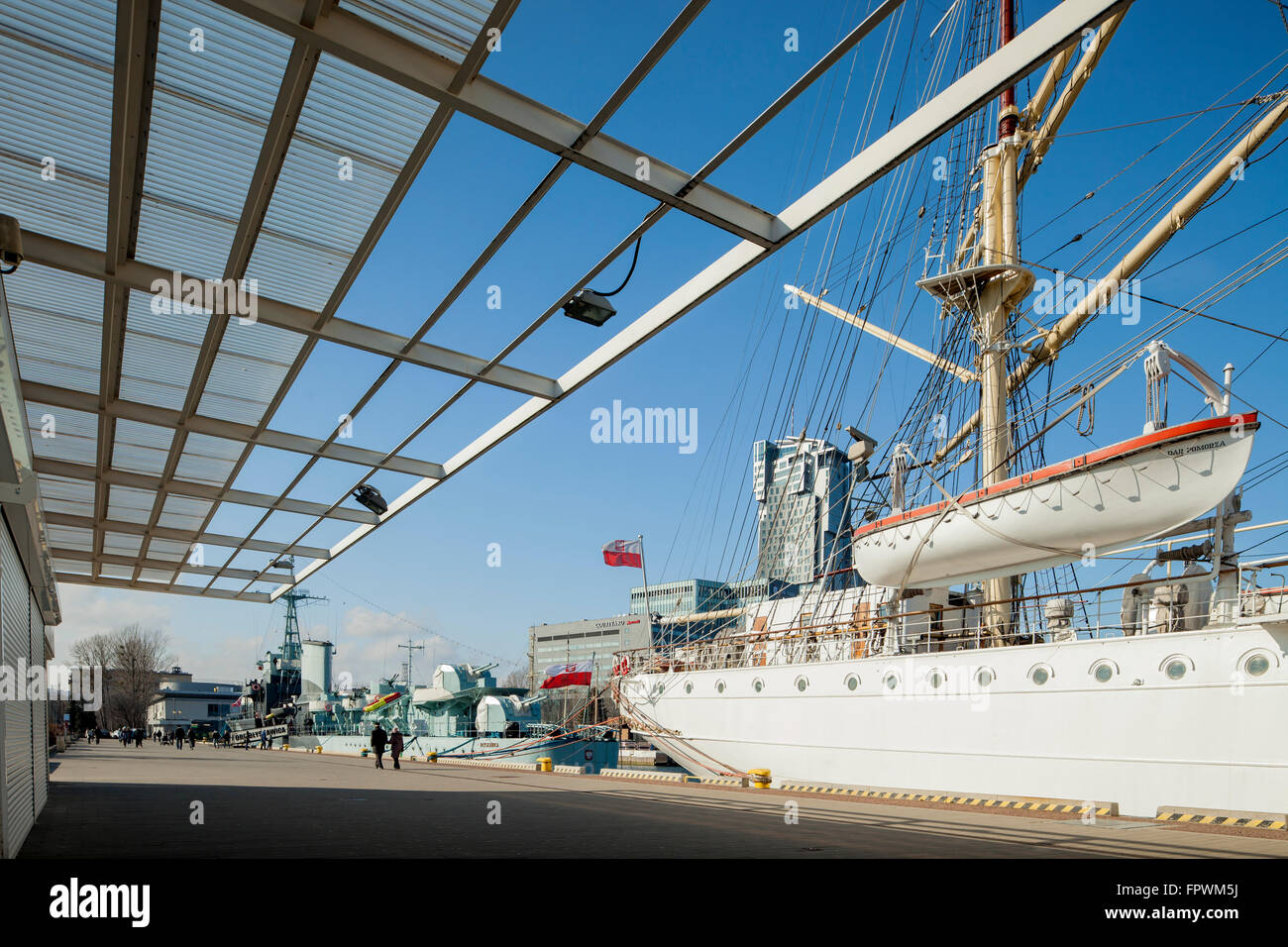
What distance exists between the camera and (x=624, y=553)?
3447 cm

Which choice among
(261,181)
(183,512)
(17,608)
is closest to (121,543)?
(183,512)

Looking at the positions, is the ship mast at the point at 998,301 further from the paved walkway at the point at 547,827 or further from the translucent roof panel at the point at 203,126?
the translucent roof panel at the point at 203,126

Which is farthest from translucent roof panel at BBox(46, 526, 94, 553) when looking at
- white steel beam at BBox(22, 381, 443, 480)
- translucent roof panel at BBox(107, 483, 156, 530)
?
white steel beam at BBox(22, 381, 443, 480)

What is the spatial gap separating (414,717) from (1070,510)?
36.3 m

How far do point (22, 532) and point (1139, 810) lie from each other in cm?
1575

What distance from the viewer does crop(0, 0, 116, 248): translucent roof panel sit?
247 inches

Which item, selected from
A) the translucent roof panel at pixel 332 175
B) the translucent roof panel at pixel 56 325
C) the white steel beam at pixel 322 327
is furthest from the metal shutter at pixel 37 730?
the translucent roof panel at pixel 332 175

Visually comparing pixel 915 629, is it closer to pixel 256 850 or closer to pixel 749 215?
pixel 749 215

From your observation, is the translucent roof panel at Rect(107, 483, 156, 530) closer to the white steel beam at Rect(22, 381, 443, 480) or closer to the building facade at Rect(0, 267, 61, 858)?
the white steel beam at Rect(22, 381, 443, 480)

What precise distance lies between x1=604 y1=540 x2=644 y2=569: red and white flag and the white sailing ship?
9587 millimetres

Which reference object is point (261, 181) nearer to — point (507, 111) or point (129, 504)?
point (507, 111)

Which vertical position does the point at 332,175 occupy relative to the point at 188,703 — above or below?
above

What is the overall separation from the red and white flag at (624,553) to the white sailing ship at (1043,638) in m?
9.59
